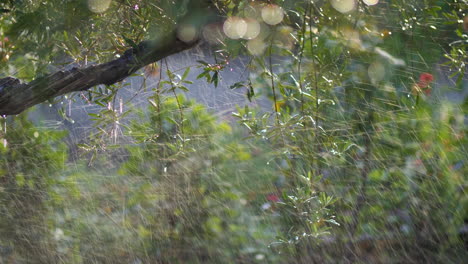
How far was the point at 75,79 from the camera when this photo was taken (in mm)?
2186

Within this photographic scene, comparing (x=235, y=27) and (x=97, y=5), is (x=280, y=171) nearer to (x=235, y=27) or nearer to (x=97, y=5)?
(x=235, y=27)

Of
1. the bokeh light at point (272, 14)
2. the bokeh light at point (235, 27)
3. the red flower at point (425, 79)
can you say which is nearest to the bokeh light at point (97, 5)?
the bokeh light at point (235, 27)

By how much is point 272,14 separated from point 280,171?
3.98 ft

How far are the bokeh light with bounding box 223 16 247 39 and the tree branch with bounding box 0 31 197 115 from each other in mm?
202

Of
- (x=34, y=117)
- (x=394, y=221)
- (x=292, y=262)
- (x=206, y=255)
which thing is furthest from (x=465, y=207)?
(x=34, y=117)

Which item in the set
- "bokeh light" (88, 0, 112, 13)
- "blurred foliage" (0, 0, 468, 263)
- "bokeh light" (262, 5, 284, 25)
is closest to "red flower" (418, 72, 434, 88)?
"blurred foliage" (0, 0, 468, 263)

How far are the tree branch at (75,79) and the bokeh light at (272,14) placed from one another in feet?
1.05

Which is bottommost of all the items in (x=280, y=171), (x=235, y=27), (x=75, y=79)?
(x=280, y=171)

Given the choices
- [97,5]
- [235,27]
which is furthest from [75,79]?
[235,27]

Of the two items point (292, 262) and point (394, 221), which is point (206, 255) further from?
point (394, 221)

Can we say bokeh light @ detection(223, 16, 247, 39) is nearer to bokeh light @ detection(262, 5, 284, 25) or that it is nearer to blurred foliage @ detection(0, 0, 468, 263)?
bokeh light @ detection(262, 5, 284, 25)

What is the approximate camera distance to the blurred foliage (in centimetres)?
243

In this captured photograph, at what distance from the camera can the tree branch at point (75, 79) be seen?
2.14m

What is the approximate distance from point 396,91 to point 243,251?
0.98m
